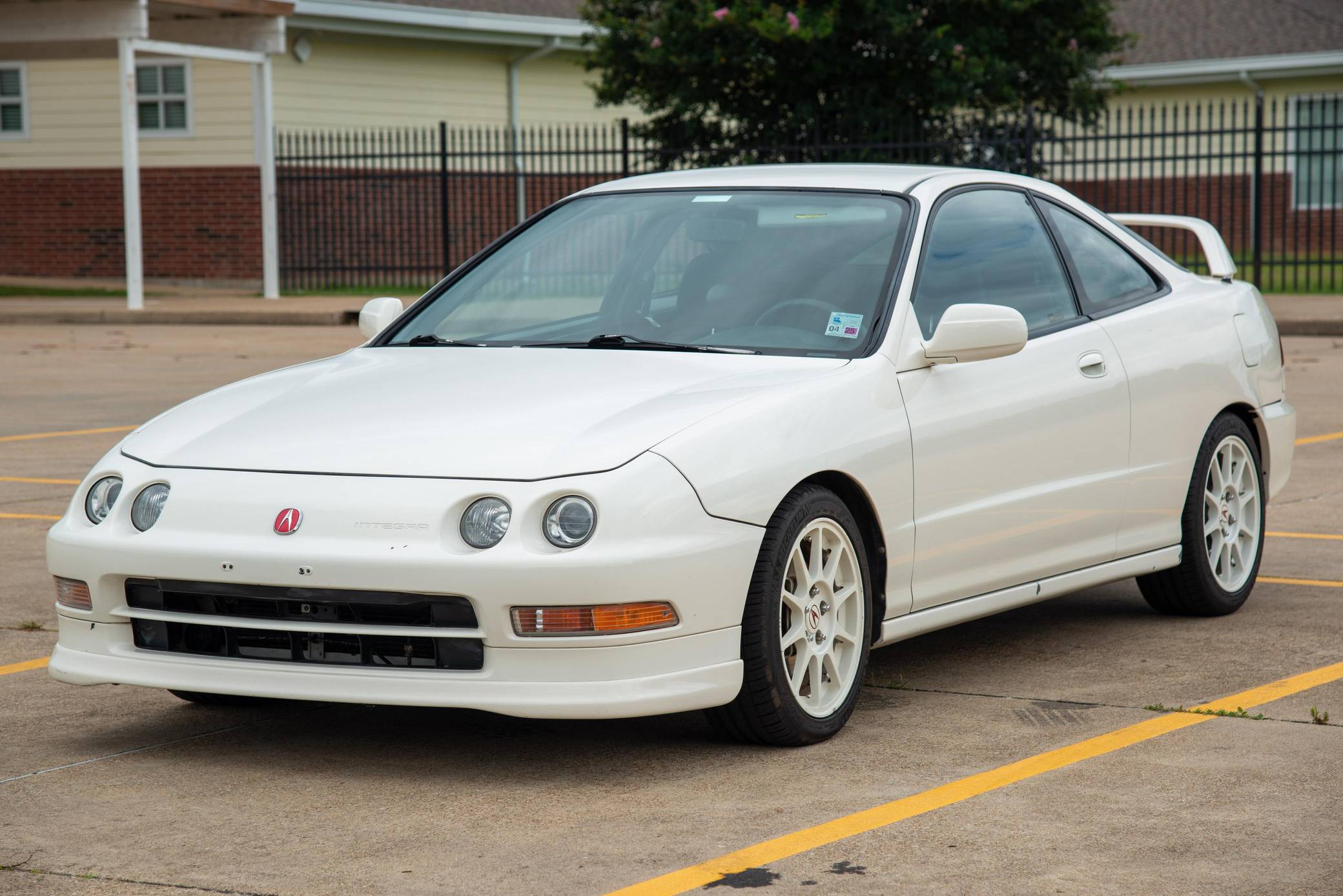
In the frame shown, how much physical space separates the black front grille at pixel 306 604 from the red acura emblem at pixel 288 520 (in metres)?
0.13

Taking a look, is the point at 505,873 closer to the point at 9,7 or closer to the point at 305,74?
the point at 9,7

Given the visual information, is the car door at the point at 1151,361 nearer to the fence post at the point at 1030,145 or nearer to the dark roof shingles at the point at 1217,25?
the fence post at the point at 1030,145

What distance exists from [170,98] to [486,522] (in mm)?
25252

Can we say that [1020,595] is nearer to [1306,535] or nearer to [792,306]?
[792,306]

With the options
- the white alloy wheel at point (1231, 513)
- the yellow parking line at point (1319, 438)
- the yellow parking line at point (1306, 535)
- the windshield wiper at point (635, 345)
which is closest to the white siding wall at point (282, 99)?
the yellow parking line at point (1319, 438)

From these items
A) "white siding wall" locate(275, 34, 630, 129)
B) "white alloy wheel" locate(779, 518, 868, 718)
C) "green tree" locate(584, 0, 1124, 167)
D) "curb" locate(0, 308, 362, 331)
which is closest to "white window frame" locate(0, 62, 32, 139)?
"white siding wall" locate(275, 34, 630, 129)

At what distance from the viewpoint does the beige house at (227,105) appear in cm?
2605

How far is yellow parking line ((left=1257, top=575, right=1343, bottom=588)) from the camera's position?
7.12 metres

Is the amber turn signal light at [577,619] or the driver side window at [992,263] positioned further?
the driver side window at [992,263]

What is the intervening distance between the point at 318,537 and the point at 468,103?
2735 cm

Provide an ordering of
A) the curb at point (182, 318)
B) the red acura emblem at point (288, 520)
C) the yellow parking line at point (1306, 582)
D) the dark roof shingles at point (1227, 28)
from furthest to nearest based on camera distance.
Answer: the dark roof shingles at point (1227, 28)
the curb at point (182, 318)
the yellow parking line at point (1306, 582)
the red acura emblem at point (288, 520)

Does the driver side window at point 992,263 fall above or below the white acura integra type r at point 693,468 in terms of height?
above

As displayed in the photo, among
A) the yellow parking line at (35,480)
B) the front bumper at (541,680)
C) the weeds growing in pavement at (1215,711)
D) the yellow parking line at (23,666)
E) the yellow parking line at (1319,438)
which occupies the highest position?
the front bumper at (541,680)

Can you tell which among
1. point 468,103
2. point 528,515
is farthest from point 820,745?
point 468,103
